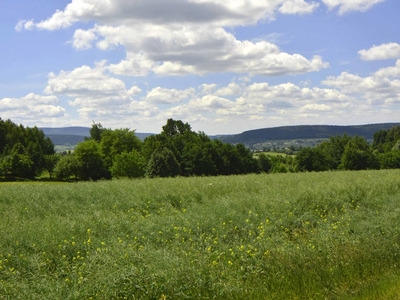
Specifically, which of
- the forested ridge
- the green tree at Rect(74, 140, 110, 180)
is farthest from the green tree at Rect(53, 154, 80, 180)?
the green tree at Rect(74, 140, 110, 180)

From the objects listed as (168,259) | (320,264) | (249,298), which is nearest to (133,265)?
(168,259)

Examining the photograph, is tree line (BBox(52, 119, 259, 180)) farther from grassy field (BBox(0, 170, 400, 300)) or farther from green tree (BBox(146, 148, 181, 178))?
grassy field (BBox(0, 170, 400, 300))

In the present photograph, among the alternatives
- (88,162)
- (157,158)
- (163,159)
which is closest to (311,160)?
(163,159)

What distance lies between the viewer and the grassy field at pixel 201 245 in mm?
7105

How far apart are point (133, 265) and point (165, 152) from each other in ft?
176

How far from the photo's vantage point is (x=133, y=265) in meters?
7.71

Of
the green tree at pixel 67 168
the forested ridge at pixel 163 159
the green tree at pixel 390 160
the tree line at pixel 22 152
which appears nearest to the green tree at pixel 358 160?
the forested ridge at pixel 163 159

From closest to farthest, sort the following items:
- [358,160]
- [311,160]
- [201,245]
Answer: [201,245]
[358,160]
[311,160]

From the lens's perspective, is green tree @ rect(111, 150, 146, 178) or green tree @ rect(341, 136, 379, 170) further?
green tree @ rect(341, 136, 379, 170)

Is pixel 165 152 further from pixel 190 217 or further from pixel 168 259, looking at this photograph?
pixel 168 259

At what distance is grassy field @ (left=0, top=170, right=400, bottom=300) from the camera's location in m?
7.11

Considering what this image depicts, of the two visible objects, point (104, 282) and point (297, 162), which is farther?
point (297, 162)

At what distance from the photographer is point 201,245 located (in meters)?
9.85

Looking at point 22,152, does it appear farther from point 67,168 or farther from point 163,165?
point 163,165
